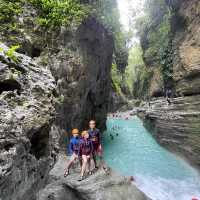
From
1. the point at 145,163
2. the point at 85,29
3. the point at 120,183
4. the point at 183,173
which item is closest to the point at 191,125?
the point at 183,173

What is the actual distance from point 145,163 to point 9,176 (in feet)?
46.7

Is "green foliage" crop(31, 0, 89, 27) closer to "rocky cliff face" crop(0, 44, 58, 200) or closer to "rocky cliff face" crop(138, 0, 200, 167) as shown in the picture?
"rocky cliff face" crop(138, 0, 200, 167)

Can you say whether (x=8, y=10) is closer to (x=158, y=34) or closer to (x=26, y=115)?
(x=26, y=115)

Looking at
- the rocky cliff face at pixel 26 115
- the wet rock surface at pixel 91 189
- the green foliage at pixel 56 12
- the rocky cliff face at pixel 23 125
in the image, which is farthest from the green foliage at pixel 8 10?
the wet rock surface at pixel 91 189

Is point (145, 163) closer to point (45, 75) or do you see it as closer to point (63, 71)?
point (63, 71)

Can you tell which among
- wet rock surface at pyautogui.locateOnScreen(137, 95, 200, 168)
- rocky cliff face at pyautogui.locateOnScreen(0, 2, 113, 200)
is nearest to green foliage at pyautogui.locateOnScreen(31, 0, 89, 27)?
rocky cliff face at pyautogui.locateOnScreen(0, 2, 113, 200)

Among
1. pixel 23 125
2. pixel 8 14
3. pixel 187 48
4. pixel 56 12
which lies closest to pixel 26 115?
pixel 23 125

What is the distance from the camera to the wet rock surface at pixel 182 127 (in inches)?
563

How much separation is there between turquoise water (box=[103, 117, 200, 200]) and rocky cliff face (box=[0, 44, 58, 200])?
760 centimetres

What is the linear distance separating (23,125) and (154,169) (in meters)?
12.7

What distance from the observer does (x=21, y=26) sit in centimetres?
1269

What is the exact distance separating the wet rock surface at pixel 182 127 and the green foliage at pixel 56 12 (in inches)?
371

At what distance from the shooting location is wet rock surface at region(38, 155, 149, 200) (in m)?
7.75

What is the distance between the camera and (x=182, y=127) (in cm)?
1608
